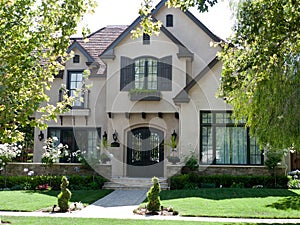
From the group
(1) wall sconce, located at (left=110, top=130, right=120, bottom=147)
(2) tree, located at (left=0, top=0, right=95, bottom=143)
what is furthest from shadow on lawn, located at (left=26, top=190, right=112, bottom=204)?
(2) tree, located at (left=0, top=0, right=95, bottom=143)

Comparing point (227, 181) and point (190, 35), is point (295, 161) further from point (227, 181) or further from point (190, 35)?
point (190, 35)

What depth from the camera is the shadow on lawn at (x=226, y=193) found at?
14922mm

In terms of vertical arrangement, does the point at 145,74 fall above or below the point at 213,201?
above

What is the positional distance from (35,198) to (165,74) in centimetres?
911

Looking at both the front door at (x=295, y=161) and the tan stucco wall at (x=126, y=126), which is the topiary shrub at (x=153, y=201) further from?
the front door at (x=295, y=161)

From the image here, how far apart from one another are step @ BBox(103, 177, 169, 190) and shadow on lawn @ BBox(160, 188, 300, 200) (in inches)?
76.8

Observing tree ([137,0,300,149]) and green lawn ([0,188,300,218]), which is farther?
green lawn ([0,188,300,218])

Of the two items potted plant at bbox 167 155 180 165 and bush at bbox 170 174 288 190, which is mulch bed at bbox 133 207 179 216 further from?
potted plant at bbox 167 155 180 165

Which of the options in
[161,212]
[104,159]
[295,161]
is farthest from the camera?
[295,161]

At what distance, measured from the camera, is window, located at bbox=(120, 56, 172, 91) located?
20.5 m

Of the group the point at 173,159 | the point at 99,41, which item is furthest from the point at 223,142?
the point at 99,41

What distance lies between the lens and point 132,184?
18781mm

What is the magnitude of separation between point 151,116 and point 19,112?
12.5 metres

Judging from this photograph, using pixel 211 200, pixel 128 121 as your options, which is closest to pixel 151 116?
pixel 128 121
